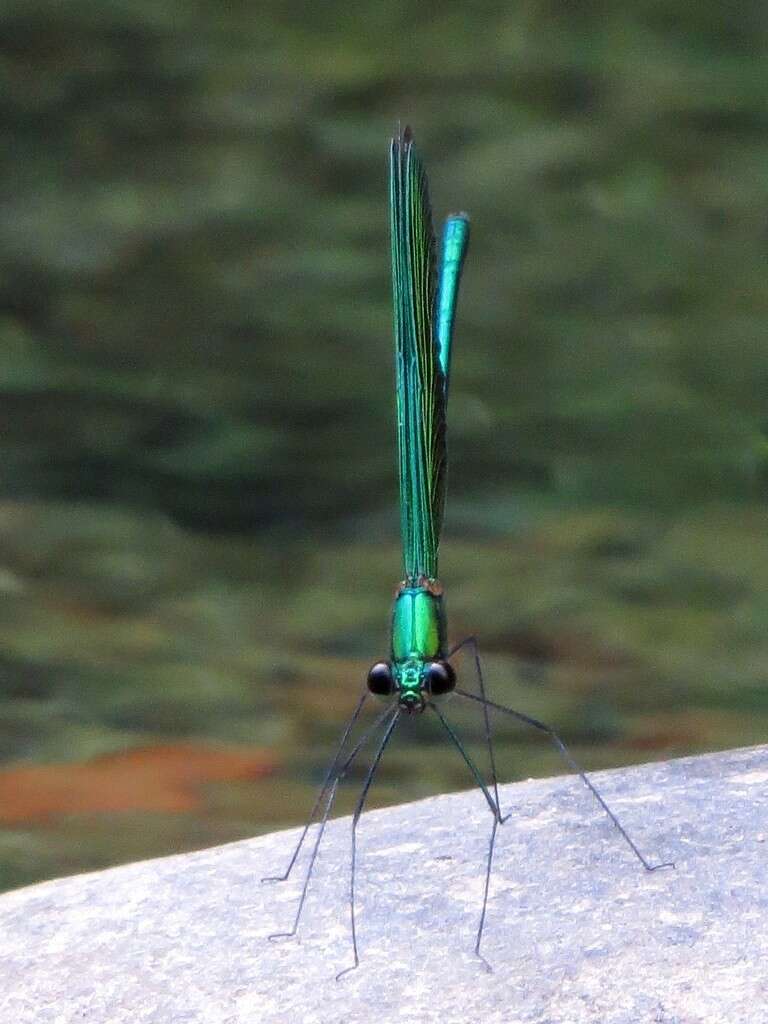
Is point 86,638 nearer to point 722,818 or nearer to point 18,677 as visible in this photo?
point 18,677

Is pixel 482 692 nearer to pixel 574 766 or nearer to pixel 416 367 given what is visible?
pixel 574 766

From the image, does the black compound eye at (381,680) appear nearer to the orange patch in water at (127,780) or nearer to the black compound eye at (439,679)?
the black compound eye at (439,679)

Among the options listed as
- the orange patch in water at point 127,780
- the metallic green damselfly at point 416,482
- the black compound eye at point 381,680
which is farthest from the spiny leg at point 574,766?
the orange patch in water at point 127,780

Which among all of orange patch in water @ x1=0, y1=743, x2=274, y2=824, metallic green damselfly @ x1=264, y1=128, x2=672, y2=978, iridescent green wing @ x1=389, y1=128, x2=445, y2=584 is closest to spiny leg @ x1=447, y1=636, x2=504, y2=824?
metallic green damselfly @ x1=264, y1=128, x2=672, y2=978

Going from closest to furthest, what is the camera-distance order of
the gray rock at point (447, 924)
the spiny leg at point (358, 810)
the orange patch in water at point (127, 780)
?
the gray rock at point (447, 924)
the spiny leg at point (358, 810)
the orange patch in water at point (127, 780)

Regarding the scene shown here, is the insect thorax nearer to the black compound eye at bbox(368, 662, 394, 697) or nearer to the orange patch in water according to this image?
the black compound eye at bbox(368, 662, 394, 697)

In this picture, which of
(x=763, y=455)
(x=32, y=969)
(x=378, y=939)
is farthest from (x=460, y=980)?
(x=763, y=455)

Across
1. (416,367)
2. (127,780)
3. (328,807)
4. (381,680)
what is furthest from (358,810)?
(127,780)
